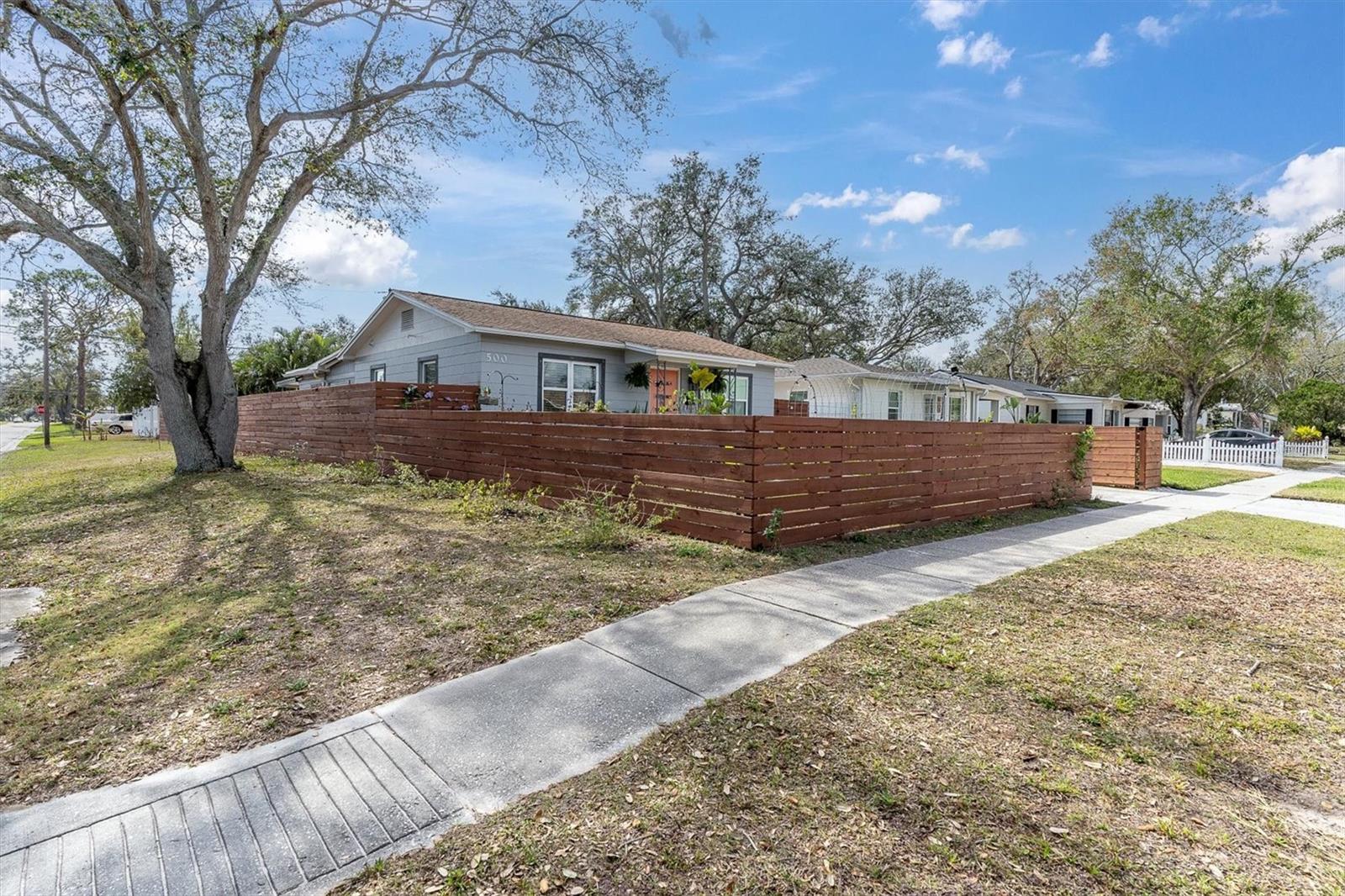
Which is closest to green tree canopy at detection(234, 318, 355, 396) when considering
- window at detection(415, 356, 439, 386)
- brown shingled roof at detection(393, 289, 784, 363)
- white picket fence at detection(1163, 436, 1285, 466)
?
window at detection(415, 356, 439, 386)

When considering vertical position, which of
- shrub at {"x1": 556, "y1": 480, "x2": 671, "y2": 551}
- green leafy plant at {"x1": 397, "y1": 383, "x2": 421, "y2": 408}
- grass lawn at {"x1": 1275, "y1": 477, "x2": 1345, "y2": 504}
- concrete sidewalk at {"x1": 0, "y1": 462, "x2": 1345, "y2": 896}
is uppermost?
green leafy plant at {"x1": 397, "y1": 383, "x2": 421, "y2": 408}

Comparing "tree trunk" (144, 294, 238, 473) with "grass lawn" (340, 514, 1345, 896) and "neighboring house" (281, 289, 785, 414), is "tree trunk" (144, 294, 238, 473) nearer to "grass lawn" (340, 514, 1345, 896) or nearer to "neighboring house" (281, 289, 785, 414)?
"neighboring house" (281, 289, 785, 414)

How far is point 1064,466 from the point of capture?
985 cm

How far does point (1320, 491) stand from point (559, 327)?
53.6 ft

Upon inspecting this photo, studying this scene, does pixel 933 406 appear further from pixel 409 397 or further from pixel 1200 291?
pixel 409 397

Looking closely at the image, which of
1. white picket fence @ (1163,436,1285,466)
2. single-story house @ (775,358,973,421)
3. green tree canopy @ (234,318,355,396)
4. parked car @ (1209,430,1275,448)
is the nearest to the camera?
white picket fence @ (1163,436,1285,466)

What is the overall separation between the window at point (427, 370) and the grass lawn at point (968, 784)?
13.3m

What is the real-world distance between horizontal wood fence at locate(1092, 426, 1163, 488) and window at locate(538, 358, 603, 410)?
10.8 metres

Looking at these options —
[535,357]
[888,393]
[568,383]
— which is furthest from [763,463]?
[888,393]

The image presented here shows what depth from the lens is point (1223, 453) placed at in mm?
21344

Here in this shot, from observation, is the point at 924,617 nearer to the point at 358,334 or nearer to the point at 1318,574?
the point at 1318,574

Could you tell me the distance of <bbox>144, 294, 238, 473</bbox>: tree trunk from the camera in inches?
458

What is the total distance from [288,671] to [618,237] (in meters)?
31.0

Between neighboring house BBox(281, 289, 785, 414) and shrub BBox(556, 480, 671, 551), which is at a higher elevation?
neighboring house BBox(281, 289, 785, 414)
